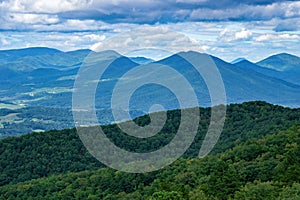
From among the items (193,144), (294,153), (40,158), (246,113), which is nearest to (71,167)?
(40,158)

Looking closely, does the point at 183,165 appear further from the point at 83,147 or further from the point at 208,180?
the point at 83,147

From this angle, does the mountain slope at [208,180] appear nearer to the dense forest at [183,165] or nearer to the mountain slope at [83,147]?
the dense forest at [183,165]

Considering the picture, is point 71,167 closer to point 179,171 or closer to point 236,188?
point 179,171

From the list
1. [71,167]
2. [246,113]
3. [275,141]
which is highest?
[275,141]

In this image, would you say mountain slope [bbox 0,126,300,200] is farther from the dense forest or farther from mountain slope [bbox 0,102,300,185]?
mountain slope [bbox 0,102,300,185]

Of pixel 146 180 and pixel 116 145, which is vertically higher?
pixel 146 180

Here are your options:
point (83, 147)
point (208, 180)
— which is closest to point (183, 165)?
point (208, 180)

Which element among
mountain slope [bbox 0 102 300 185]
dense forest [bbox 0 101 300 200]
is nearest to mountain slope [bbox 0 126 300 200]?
dense forest [bbox 0 101 300 200]

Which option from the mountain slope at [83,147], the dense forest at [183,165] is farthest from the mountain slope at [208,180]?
the mountain slope at [83,147]
